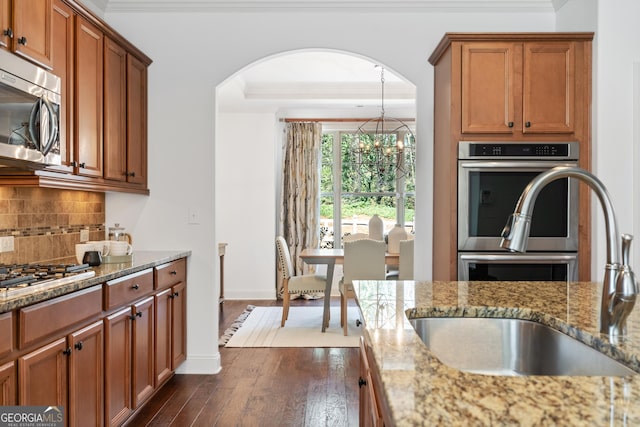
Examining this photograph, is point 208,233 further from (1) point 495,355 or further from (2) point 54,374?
(1) point 495,355

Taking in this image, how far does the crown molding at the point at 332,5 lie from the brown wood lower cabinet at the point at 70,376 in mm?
2382

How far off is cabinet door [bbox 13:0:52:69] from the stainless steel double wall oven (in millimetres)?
2261

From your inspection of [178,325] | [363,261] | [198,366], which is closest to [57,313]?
[178,325]

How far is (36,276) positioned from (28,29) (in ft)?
3.58

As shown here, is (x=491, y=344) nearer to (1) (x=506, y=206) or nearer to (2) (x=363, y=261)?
(1) (x=506, y=206)

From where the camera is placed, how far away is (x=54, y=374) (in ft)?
6.27

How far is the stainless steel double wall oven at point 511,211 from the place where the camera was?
9.43ft

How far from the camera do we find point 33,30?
2.18 metres

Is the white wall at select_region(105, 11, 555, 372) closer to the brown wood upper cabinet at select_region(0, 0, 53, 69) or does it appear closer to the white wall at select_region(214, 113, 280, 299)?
the brown wood upper cabinet at select_region(0, 0, 53, 69)

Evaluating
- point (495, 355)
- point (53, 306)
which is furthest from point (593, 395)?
point (53, 306)

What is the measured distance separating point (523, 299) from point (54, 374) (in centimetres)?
179

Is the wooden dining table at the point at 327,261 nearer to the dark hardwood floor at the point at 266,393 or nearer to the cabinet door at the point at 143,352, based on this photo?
the dark hardwood floor at the point at 266,393

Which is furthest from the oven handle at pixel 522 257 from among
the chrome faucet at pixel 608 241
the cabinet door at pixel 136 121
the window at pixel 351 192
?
the window at pixel 351 192

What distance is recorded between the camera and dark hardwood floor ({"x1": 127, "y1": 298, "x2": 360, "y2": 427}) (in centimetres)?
279
